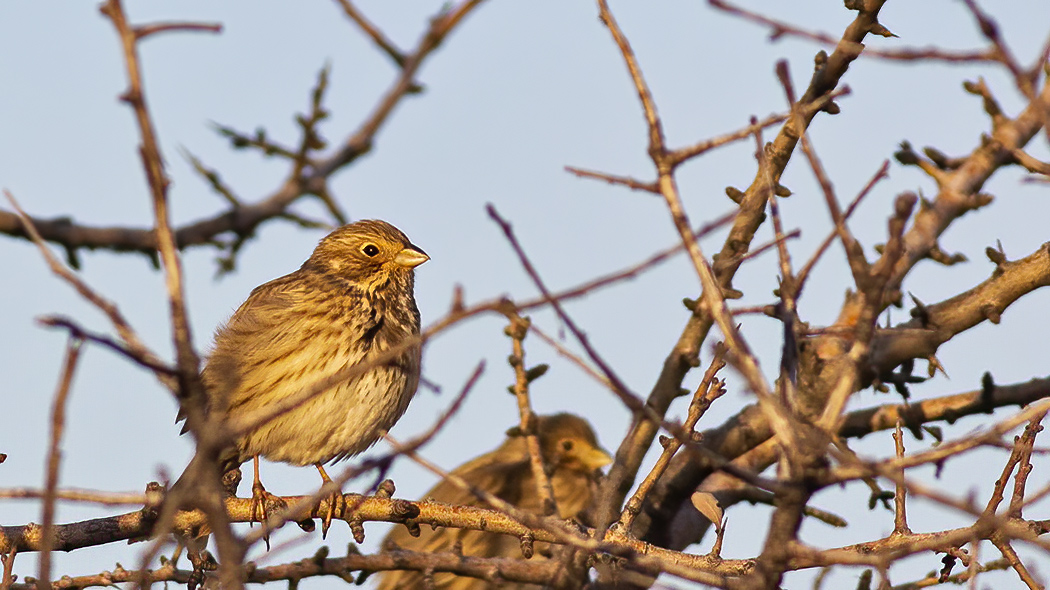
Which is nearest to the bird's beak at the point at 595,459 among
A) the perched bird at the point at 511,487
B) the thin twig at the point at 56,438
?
the perched bird at the point at 511,487

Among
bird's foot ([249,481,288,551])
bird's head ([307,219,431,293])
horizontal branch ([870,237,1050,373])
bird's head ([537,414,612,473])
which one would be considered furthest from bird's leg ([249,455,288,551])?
bird's head ([537,414,612,473])

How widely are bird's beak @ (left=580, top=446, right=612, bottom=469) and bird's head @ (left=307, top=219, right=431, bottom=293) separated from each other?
370 centimetres

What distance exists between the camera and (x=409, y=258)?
23.5 ft

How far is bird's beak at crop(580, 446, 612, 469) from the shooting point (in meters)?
10.4

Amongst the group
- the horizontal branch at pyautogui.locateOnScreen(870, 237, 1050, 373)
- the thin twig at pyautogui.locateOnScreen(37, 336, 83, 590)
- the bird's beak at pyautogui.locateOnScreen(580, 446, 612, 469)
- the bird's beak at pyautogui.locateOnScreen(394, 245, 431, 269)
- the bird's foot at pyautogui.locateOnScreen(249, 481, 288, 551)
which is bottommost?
the thin twig at pyautogui.locateOnScreen(37, 336, 83, 590)

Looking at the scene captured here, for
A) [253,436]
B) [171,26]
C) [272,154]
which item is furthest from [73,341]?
[253,436]

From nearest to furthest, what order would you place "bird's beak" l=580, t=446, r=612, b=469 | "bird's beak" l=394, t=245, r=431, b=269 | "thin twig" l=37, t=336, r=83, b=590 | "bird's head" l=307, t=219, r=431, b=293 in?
"thin twig" l=37, t=336, r=83, b=590
"bird's head" l=307, t=219, r=431, b=293
"bird's beak" l=394, t=245, r=431, b=269
"bird's beak" l=580, t=446, r=612, b=469

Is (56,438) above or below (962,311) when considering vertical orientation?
below

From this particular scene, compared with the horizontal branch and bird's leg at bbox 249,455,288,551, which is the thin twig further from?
the horizontal branch

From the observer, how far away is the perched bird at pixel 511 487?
8.28m

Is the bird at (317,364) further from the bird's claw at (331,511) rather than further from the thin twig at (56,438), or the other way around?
the thin twig at (56,438)

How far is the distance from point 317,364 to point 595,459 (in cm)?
470

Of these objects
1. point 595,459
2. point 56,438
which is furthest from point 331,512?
point 595,459

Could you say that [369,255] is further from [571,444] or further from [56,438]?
[56,438]
